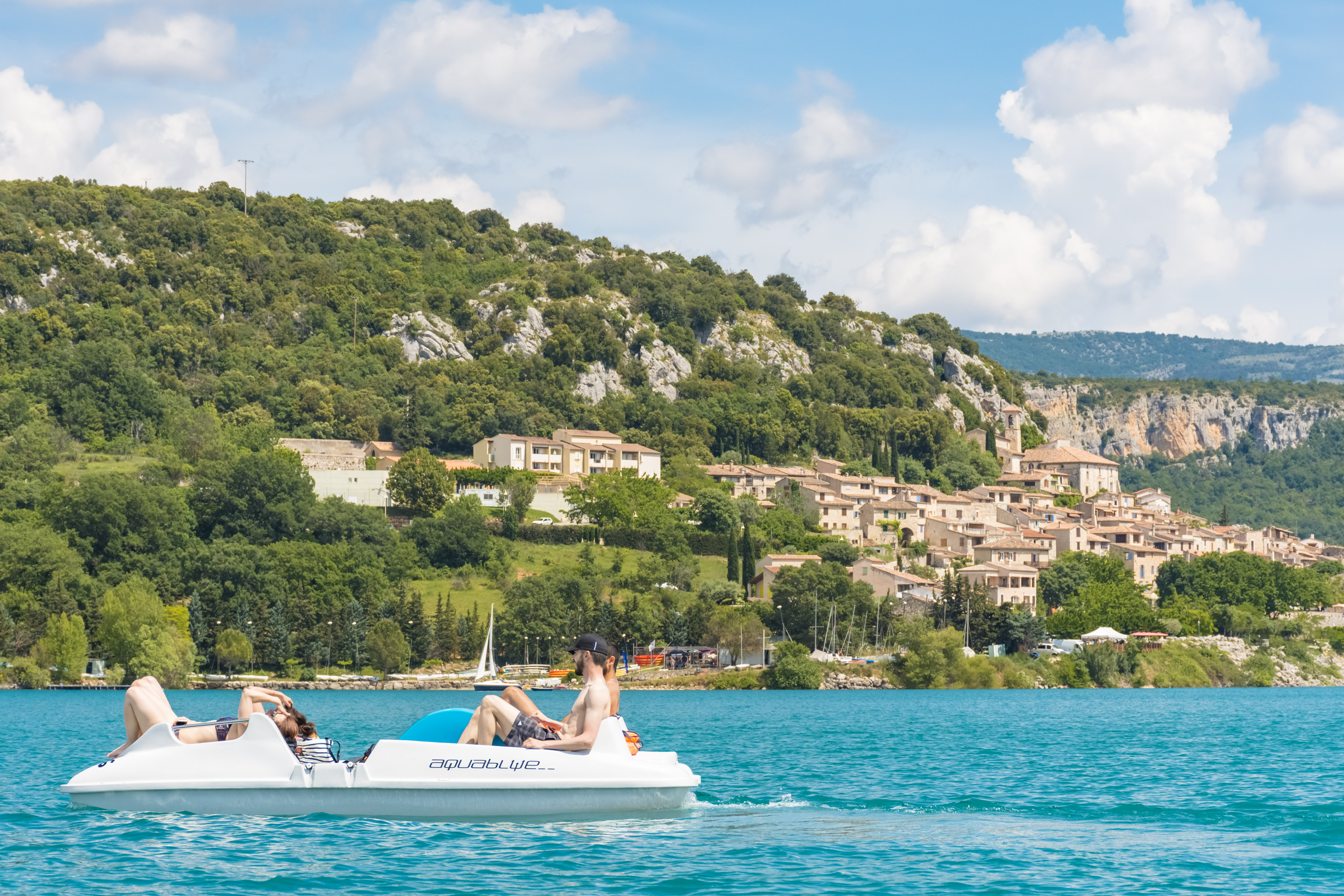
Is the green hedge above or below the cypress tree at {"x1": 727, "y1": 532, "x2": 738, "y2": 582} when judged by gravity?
above

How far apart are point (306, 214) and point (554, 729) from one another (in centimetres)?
18144

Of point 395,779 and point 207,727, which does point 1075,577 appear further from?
point 207,727

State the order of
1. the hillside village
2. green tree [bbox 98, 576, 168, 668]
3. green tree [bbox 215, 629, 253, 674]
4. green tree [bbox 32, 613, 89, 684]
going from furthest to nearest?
Answer: the hillside village < green tree [bbox 215, 629, 253, 674] < green tree [bbox 98, 576, 168, 668] < green tree [bbox 32, 613, 89, 684]

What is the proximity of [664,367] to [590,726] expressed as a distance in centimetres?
15485

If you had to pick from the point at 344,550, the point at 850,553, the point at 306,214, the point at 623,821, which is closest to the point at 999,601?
the point at 850,553

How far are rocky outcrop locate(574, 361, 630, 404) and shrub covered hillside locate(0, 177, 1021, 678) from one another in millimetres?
311

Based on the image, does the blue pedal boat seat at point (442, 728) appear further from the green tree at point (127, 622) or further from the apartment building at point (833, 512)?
the apartment building at point (833, 512)

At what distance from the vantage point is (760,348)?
617 feet

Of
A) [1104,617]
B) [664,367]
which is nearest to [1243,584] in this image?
[1104,617]

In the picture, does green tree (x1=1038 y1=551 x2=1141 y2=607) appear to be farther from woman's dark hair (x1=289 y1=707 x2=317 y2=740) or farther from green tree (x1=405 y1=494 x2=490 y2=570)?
woman's dark hair (x1=289 y1=707 x2=317 y2=740)

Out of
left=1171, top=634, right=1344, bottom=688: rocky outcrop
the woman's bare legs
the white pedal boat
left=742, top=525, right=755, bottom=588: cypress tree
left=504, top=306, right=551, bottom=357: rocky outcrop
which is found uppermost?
left=504, top=306, right=551, bottom=357: rocky outcrop

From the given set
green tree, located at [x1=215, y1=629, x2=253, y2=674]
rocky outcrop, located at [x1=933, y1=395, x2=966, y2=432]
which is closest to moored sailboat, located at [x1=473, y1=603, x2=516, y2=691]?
green tree, located at [x1=215, y1=629, x2=253, y2=674]

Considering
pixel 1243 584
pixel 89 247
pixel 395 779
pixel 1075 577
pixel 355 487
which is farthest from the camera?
pixel 89 247

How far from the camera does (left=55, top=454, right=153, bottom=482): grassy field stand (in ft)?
381
